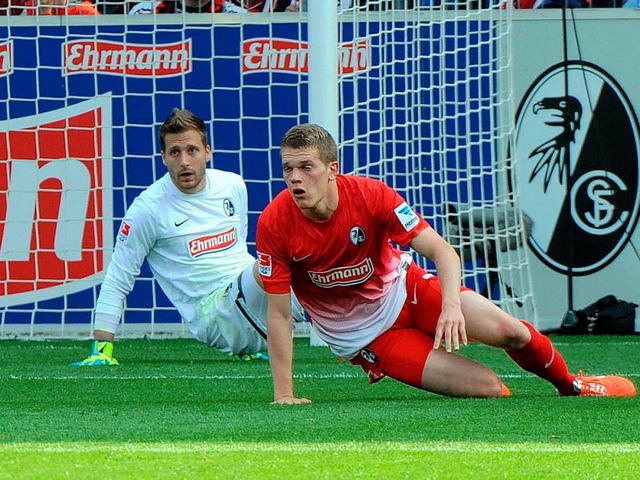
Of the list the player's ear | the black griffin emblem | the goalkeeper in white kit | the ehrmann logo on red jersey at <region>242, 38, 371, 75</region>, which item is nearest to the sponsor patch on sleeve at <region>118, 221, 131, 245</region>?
the goalkeeper in white kit

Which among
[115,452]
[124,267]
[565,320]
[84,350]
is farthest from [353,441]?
[565,320]

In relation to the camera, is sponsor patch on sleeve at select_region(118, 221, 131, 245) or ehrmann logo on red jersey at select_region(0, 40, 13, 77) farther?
ehrmann logo on red jersey at select_region(0, 40, 13, 77)

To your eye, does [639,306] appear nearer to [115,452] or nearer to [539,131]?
[539,131]

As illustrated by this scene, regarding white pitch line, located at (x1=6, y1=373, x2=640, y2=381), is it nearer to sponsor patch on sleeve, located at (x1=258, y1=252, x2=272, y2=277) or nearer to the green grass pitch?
the green grass pitch

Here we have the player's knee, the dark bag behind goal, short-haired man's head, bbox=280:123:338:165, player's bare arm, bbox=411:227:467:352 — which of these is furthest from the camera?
the dark bag behind goal

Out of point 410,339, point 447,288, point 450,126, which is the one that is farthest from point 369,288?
point 450,126

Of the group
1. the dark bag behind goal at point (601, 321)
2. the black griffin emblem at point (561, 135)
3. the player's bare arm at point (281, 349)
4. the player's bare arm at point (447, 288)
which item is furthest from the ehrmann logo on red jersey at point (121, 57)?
the player's bare arm at point (447, 288)

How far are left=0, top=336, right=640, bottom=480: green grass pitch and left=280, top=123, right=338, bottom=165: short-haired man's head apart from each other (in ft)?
3.09

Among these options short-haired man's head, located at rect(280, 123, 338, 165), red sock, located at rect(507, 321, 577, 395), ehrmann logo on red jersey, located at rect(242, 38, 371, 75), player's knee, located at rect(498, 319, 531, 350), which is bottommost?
red sock, located at rect(507, 321, 577, 395)

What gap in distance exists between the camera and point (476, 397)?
554 centimetres

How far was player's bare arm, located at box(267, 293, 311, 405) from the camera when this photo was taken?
17.4ft

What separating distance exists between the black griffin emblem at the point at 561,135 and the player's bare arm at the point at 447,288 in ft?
15.0

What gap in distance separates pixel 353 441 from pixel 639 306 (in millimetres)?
5933

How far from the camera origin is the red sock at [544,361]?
549 centimetres
